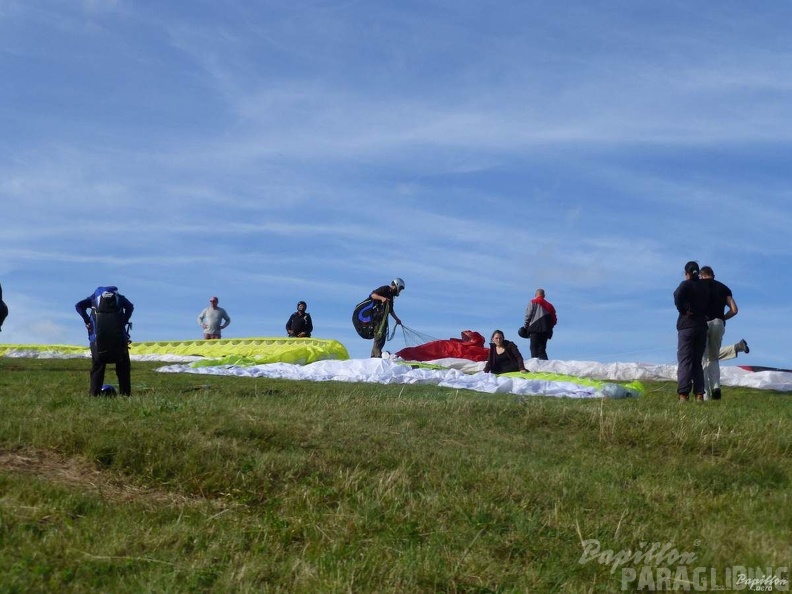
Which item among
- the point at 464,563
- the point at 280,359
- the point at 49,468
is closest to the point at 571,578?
the point at 464,563

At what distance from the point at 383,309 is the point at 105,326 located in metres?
11.9

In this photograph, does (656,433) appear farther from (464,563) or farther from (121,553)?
(121,553)

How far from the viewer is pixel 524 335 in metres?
24.2

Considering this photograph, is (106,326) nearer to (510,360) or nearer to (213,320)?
(510,360)

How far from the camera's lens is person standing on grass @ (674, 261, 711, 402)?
15039mm

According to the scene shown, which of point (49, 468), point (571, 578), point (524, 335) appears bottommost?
point (571, 578)

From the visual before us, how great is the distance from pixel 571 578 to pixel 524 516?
3.33 feet

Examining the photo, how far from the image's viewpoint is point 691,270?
15.5 meters

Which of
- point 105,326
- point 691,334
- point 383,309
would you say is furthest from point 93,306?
point 383,309

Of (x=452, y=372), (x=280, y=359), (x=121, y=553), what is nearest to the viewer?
(x=121, y=553)

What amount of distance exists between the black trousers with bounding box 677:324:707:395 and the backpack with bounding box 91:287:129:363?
8.86 meters

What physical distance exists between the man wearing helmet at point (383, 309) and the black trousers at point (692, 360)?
969 cm

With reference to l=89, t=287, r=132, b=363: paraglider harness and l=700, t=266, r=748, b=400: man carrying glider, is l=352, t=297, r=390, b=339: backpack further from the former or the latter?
l=89, t=287, r=132, b=363: paraglider harness

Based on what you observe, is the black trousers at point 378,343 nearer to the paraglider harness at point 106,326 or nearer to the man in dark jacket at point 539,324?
the man in dark jacket at point 539,324
